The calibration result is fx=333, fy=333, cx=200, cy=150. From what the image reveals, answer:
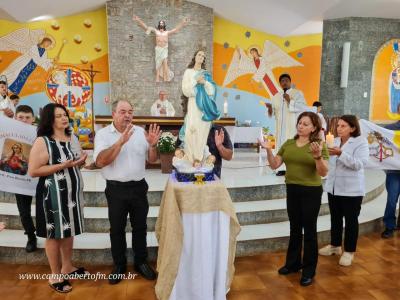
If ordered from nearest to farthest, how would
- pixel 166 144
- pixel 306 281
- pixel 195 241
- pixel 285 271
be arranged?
pixel 195 241 < pixel 306 281 < pixel 285 271 < pixel 166 144

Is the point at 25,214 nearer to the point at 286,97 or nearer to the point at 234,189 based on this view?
the point at 234,189

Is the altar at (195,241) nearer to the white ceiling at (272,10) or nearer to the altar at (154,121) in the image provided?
the altar at (154,121)

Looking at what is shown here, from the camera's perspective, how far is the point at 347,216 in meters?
3.30

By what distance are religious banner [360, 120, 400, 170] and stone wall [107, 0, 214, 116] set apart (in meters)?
5.51

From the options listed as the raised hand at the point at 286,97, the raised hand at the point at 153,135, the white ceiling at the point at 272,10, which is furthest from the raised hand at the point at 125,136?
the white ceiling at the point at 272,10

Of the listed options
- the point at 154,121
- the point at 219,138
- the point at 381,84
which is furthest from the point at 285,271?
the point at 381,84

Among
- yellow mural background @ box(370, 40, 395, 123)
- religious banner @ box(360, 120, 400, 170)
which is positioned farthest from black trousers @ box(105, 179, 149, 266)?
yellow mural background @ box(370, 40, 395, 123)

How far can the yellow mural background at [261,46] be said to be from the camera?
30.5ft

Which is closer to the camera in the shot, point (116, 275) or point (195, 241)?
point (195, 241)

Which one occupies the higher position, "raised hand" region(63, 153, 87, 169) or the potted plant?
"raised hand" region(63, 153, 87, 169)

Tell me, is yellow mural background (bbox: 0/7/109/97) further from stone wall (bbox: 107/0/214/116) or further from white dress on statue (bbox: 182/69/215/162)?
white dress on statue (bbox: 182/69/215/162)

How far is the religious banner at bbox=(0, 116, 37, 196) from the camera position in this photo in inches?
126

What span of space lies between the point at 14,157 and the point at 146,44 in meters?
6.04

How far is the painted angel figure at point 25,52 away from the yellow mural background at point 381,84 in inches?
312
